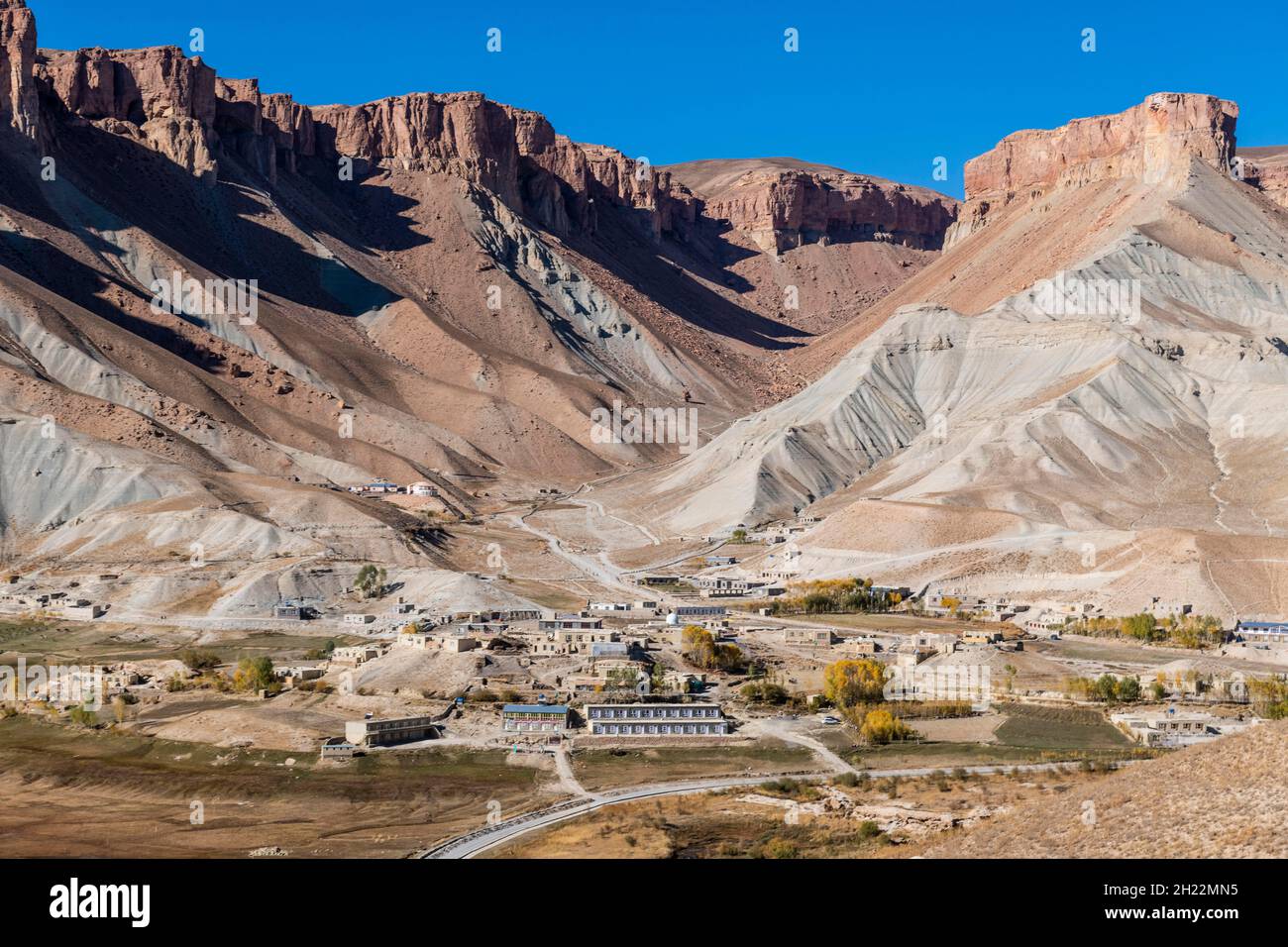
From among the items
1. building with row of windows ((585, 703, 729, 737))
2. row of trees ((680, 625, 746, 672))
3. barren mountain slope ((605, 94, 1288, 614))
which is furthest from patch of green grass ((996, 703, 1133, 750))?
barren mountain slope ((605, 94, 1288, 614))

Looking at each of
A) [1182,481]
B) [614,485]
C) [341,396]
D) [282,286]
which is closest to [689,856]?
[1182,481]

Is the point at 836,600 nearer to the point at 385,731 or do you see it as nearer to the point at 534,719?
the point at 534,719

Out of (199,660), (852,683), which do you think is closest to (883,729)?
(852,683)

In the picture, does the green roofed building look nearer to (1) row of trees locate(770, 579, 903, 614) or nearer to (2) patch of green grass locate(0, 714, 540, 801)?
(2) patch of green grass locate(0, 714, 540, 801)

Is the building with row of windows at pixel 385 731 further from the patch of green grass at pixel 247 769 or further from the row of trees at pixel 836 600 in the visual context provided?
the row of trees at pixel 836 600

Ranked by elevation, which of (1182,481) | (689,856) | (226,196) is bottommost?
(689,856)
